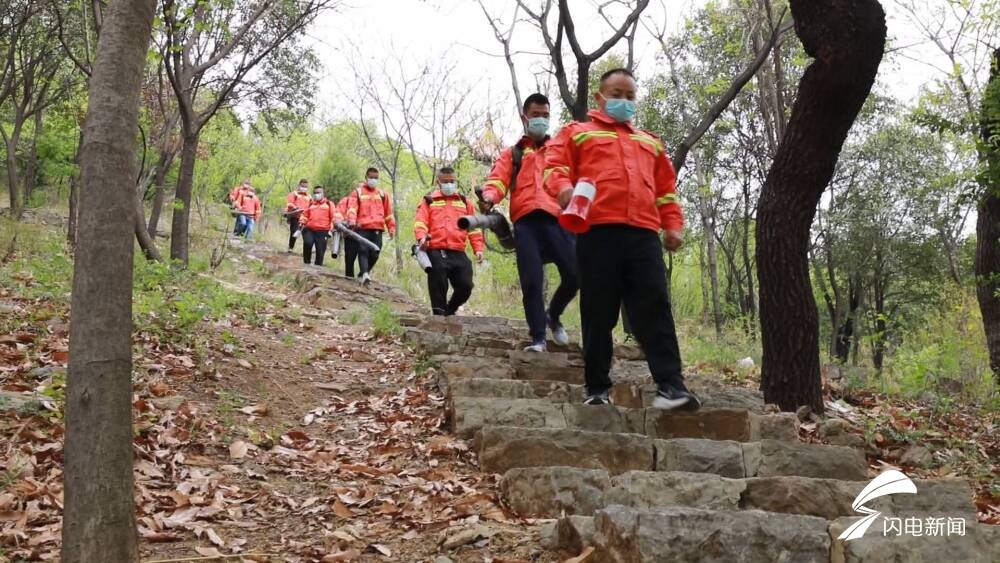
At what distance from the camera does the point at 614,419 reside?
511 centimetres

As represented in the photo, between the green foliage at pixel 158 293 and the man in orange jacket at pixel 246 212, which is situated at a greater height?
the man in orange jacket at pixel 246 212

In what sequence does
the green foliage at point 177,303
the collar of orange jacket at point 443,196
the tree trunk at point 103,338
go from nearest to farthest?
the tree trunk at point 103,338 < the green foliage at point 177,303 < the collar of orange jacket at point 443,196

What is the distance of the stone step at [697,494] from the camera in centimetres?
372

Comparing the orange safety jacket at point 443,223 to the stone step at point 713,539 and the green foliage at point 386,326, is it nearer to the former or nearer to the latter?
the green foliage at point 386,326

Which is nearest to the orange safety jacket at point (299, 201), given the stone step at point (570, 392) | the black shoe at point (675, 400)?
the stone step at point (570, 392)

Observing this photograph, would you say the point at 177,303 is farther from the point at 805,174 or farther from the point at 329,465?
the point at 805,174

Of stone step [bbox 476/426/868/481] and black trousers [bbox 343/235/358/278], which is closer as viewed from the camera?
stone step [bbox 476/426/868/481]

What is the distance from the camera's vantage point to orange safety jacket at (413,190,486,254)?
991cm

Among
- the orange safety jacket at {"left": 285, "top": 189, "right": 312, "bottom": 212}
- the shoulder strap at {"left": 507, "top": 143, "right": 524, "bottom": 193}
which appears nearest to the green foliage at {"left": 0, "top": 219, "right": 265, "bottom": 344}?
the shoulder strap at {"left": 507, "top": 143, "right": 524, "bottom": 193}

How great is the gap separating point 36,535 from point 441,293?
7399 millimetres

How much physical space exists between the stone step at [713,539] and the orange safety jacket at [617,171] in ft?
8.03

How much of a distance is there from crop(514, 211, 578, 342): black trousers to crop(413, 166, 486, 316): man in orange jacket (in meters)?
2.58

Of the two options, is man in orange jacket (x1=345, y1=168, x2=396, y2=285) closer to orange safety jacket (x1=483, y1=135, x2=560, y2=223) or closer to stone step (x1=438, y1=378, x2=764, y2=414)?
orange safety jacket (x1=483, y1=135, x2=560, y2=223)

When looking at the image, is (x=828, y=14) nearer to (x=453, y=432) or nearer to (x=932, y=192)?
(x=453, y=432)
